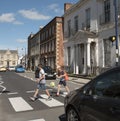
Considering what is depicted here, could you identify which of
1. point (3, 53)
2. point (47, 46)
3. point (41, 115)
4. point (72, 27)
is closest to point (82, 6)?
point (72, 27)

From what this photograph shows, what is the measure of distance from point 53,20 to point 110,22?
74.3 feet

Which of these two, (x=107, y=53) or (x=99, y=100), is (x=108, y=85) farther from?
(x=107, y=53)

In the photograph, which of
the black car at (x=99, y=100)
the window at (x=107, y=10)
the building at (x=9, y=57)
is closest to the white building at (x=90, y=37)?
the window at (x=107, y=10)

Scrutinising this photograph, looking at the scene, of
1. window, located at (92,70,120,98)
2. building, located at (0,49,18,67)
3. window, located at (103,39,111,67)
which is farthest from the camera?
building, located at (0,49,18,67)

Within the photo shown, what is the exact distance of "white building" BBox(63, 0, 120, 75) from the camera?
26531mm

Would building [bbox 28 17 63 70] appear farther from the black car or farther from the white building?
the black car

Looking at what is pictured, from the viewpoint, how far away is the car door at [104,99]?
192 inches

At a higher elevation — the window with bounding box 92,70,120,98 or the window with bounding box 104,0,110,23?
the window with bounding box 104,0,110,23

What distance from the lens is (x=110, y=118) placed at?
488cm

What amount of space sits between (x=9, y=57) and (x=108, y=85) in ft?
472

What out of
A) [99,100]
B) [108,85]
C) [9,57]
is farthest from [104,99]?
[9,57]

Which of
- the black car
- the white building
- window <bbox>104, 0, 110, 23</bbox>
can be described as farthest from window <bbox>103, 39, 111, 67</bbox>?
the black car

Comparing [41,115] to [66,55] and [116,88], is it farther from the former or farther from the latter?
[66,55]

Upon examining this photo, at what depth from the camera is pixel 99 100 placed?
5.34 m
